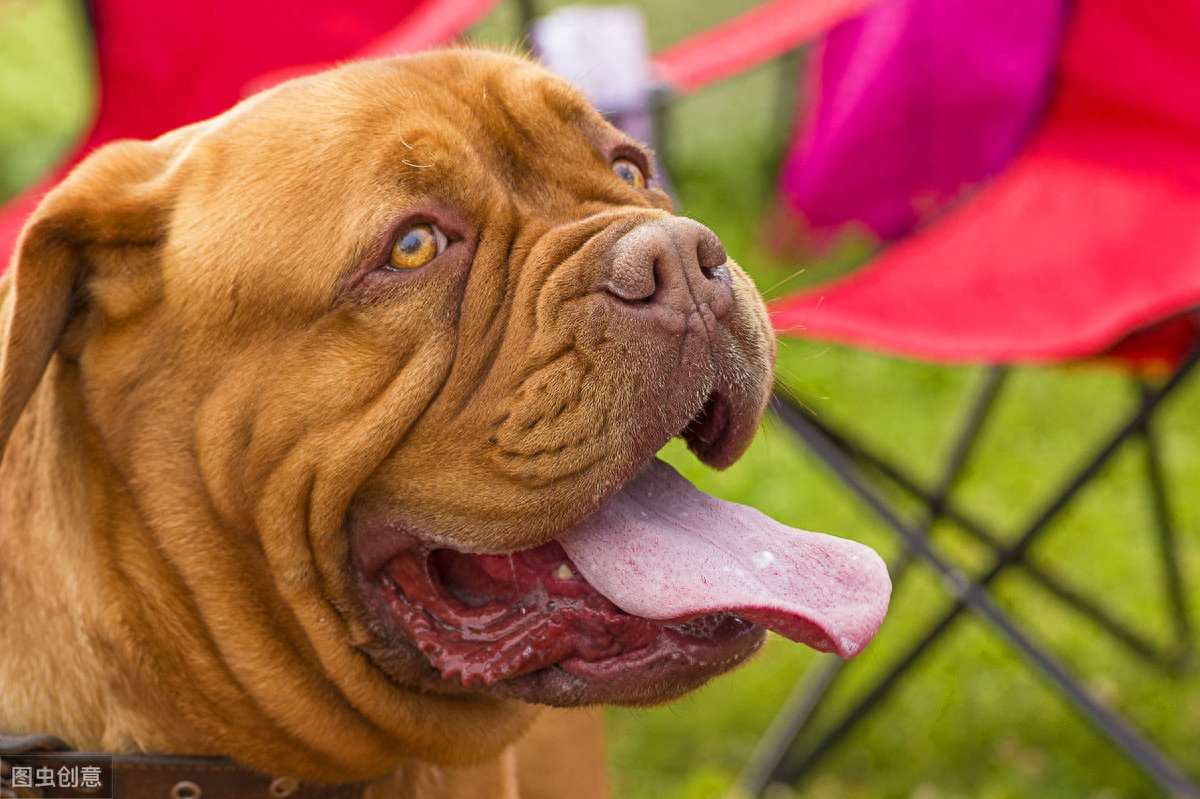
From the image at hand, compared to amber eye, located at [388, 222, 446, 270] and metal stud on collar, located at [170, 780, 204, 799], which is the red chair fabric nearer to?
amber eye, located at [388, 222, 446, 270]

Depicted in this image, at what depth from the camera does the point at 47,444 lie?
88.1 inches

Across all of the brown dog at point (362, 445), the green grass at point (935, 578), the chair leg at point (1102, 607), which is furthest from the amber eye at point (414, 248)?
the chair leg at point (1102, 607)

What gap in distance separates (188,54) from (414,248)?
293 cm

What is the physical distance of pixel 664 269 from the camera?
208 centimetres

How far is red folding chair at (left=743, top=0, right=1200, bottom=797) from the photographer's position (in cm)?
362

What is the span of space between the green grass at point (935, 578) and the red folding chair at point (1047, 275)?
9.5 inches

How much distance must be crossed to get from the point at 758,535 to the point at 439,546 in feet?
1.74

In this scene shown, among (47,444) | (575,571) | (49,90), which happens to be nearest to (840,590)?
(575,571)

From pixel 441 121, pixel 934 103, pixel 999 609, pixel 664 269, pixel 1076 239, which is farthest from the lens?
pixel 934 103

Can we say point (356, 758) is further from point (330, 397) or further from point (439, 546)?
point (330, 397)

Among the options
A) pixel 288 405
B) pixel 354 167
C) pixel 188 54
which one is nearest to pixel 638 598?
pixel 288 405

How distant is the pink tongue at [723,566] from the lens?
6.77 ft

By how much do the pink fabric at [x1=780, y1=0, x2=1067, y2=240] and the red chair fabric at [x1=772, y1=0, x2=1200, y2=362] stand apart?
0.11m

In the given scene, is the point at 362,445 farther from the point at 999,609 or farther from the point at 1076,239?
the point at 1076,239
